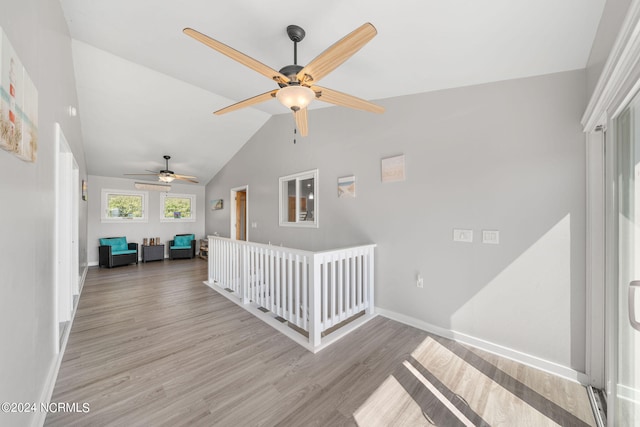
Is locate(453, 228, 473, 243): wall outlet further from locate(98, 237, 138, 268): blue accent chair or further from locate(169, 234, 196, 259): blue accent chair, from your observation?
locate(98, 237, 138, 268): blue accent chair

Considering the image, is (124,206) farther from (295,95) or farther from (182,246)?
(295,95)

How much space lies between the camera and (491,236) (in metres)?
2.27

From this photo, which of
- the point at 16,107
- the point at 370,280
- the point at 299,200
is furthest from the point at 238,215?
the point at 16,107

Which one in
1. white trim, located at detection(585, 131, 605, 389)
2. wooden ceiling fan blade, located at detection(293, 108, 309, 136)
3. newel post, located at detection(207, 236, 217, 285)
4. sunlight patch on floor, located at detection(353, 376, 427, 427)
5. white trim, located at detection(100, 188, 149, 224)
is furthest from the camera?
white trim, located at detection(100, 188, 149, 224)

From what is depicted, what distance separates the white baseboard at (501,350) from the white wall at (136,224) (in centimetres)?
729

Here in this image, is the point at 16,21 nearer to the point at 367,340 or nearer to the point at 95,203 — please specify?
the point at 367,340

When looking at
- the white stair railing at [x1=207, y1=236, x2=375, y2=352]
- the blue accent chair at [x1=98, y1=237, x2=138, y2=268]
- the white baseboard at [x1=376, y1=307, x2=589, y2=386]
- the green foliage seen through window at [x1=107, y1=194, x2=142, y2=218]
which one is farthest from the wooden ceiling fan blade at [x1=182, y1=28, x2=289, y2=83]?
the green foliage seen through window at [x1=107, y1=194, x2=142, y2=218]

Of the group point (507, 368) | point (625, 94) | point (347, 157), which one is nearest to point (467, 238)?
point (507, 368)

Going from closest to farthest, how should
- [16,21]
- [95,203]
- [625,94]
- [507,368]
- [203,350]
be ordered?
[16,21]
[625,94]
[507,368]
[203,350]
[95,203]

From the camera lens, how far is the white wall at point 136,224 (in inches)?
252

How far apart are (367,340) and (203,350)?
5.37 ft

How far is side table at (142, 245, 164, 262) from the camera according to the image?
6711 millimetres

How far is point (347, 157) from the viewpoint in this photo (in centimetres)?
347

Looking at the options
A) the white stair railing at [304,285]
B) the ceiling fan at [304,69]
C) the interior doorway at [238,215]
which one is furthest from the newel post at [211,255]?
the ceiling fan at [304,69]
